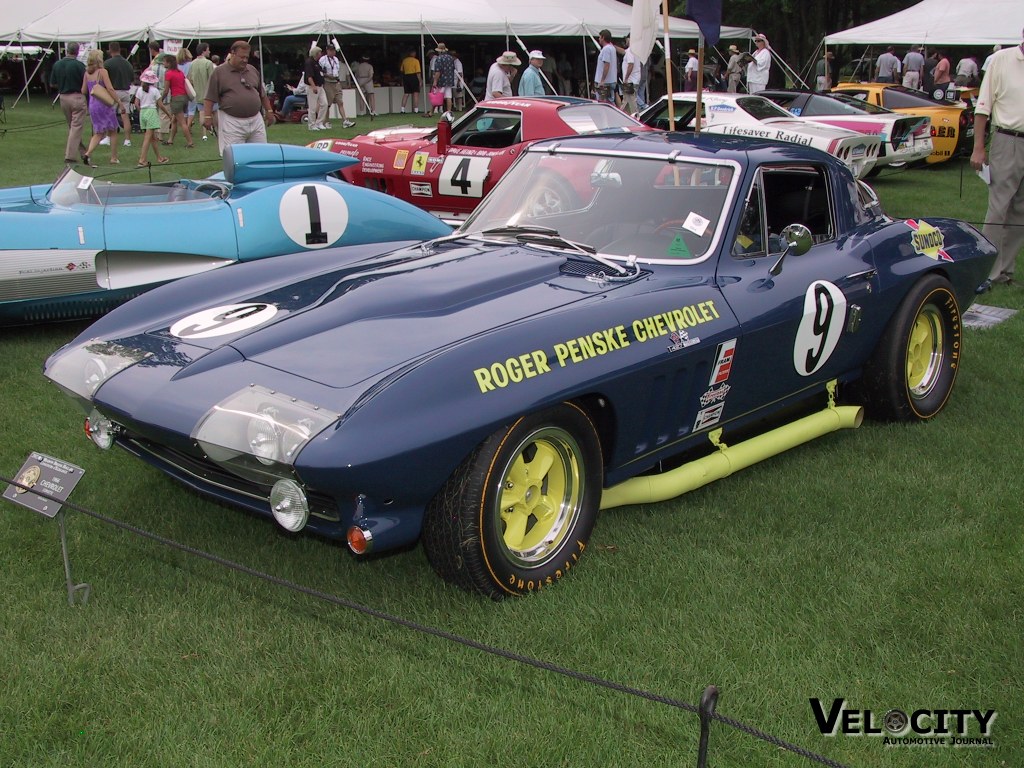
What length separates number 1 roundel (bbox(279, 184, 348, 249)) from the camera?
21.5ft

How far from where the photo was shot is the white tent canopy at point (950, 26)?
20.2 m

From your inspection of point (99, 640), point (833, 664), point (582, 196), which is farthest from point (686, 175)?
point (99, 640)

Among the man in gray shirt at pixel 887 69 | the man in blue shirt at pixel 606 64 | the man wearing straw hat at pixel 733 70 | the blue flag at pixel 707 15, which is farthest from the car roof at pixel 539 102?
the man wearing straw hat at pixel 733 70

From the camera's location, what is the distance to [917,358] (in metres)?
5.29

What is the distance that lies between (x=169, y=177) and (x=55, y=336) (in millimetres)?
1340

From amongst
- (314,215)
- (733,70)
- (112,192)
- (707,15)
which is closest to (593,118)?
(707,15)

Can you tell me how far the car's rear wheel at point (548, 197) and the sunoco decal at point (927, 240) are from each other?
180 cm

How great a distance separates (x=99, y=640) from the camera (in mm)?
3121

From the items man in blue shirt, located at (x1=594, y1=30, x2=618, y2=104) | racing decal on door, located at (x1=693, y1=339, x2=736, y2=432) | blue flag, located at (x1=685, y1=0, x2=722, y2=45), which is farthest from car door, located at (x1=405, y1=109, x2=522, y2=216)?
man in blue shirt, located at (x1=594, y1=30, x2=618, y2=104)

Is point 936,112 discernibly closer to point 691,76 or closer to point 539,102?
point 539,102

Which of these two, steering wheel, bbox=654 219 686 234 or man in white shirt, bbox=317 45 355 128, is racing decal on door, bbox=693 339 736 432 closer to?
steering wheel, bbox=654 219 686 234

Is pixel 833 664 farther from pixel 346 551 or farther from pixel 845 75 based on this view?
pixel 845 75

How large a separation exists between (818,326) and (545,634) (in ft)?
6.54

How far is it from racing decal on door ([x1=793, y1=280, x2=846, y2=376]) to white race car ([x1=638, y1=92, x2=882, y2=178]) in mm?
7099
